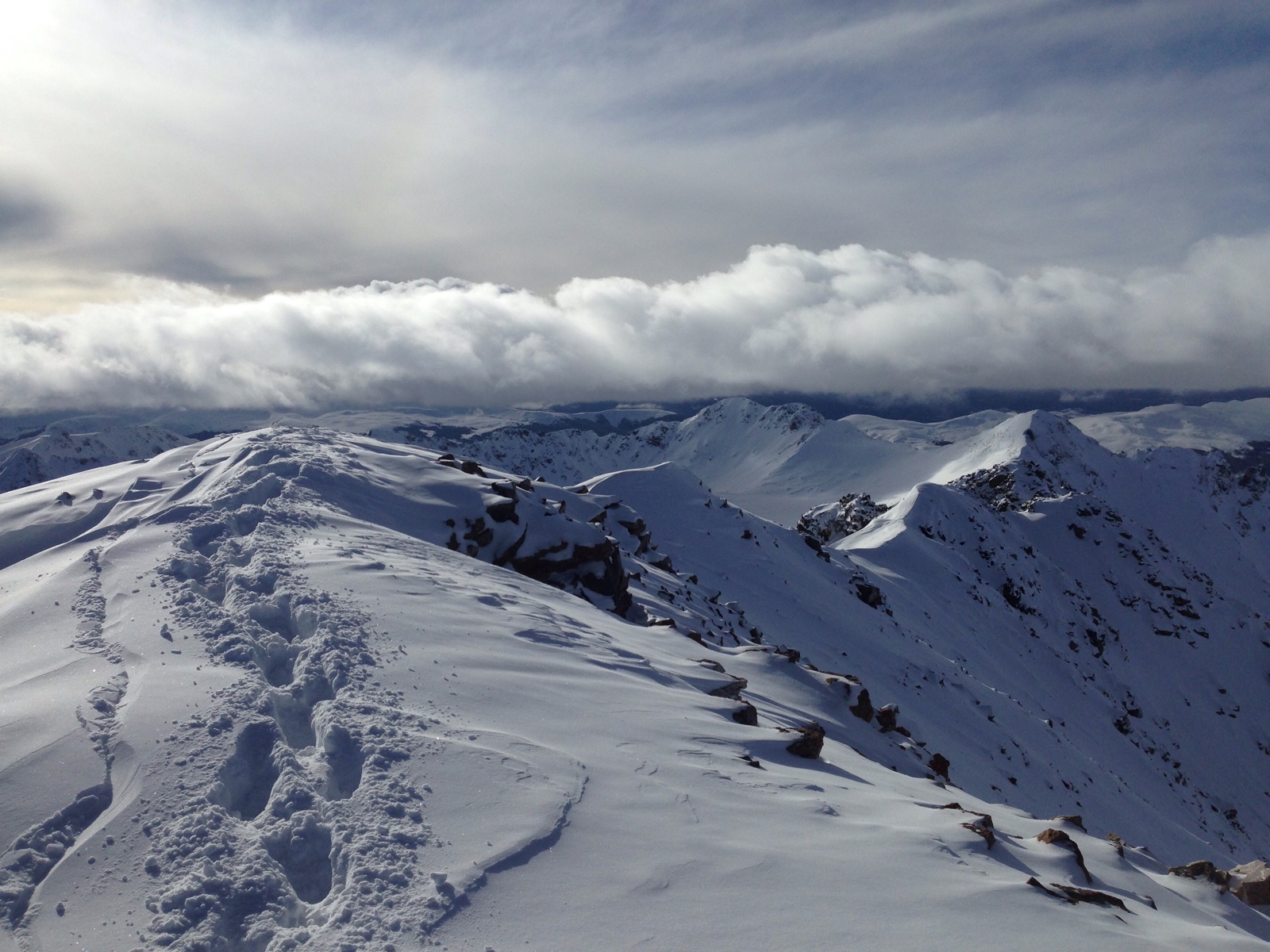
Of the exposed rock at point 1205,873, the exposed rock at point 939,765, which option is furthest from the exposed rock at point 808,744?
the exposed rock at point 939,765

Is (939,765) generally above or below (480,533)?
below

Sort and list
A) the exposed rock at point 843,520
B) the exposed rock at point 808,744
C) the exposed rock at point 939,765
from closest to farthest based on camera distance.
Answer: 1. the exposed rock at point 808,744
2. the exposed rock at point 939,765
3. the exposed rock at point 843,520

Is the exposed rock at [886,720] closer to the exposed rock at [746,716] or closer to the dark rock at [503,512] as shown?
the exposed rock at [746,716]

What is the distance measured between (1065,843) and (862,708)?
9282 mm

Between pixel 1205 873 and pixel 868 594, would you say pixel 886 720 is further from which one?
pixel 868 594

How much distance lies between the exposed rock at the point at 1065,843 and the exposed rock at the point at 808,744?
151 inches

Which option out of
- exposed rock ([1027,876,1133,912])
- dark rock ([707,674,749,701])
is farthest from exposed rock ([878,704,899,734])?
exposed rock ([1027,876,1133,912])

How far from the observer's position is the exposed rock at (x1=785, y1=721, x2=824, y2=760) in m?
12.9

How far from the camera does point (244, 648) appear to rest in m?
11.3

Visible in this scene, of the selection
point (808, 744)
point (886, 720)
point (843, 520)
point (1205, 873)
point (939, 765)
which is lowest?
point (939, 765)

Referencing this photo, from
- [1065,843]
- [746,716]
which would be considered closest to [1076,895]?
[1065,843]

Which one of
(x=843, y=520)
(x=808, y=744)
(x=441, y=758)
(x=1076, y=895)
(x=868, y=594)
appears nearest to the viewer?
(x=1076, y=895)

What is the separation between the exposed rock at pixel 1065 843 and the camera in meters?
11.0

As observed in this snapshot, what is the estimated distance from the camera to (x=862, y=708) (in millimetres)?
20594
